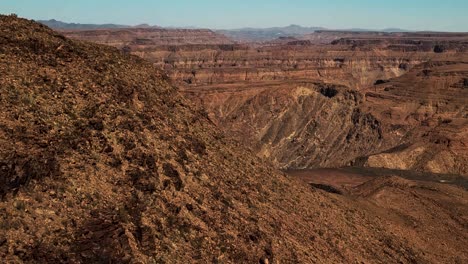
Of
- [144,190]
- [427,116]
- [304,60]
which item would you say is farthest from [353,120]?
[304,60]

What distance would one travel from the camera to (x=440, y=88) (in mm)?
97062

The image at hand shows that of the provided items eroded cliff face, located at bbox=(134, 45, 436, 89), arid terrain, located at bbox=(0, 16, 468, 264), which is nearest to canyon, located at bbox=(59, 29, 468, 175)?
arid terrain, located at bbox=(0, 16, 468, 264)

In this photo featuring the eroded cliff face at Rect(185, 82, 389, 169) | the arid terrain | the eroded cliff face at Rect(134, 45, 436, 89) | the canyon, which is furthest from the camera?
the eroded cliff face at Rect(134, 45, 436, 89)

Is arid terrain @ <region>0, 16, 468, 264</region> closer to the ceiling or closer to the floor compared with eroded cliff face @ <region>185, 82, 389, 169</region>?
closer to the ceiling

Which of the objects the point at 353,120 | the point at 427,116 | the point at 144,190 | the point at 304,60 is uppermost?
the point at 144,190

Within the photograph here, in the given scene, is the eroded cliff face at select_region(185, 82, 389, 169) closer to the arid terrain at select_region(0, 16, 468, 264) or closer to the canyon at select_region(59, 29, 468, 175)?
the canyon at select_region(59, 29, 468, 175)

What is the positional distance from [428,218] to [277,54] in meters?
145

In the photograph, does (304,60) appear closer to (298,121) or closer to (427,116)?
(298,121)

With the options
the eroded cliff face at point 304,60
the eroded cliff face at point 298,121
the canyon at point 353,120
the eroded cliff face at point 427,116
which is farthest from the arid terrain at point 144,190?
the eroded cliff face at point 304,60

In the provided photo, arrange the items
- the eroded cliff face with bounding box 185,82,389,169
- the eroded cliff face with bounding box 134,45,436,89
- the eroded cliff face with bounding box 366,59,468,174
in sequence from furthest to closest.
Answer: the eroded cliff face with bounding box 134,45,436,89 → the eroded cliff face with bounding box 185,82,389,169 → the eroded cliff face with bounding box 366,59,468,174

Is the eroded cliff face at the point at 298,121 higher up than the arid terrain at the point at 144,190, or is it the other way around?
the arid terrain at the point at 144,190

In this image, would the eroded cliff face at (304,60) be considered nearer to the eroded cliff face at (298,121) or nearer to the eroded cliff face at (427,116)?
the eroded cliff face at (427,116)

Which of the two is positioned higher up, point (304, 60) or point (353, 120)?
point (304, 60)

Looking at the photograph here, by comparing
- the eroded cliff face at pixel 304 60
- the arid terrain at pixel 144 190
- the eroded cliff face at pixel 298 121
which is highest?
the arid terrain at pixel 144 190
